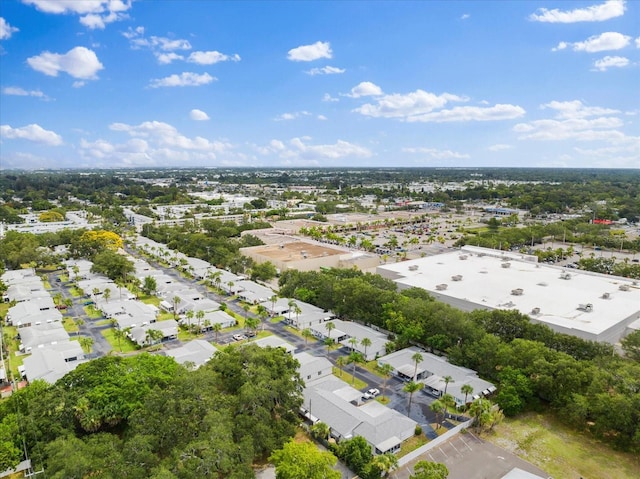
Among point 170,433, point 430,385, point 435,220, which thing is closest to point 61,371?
point 170,433

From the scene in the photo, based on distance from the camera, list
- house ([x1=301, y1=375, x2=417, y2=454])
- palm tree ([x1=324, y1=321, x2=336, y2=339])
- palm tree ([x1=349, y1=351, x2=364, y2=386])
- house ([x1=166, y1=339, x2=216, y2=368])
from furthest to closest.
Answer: palm tree ([x1=324, y1=321, x2=336, y2=339]) < house ([x1=166, y1=339, x2=216, y2=368]) < palm tree ([x1=349, y1=351, x2=364, y2=386]) < house ([x1=301, y1=375, x2=417, y2=454])

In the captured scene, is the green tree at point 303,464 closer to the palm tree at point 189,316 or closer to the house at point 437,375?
the house at point 437,375

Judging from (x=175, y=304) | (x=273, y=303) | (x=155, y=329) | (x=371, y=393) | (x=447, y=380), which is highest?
(x=447, y=380)

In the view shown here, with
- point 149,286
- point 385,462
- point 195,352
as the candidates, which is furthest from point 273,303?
point 385,462

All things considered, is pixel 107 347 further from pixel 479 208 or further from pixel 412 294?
pixel 479 208

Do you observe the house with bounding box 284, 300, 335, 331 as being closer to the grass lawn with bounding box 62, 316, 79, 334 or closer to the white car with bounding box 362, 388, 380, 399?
the white car with bounding box 362, 388, 380, 399

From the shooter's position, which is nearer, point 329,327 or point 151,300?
point 329,327

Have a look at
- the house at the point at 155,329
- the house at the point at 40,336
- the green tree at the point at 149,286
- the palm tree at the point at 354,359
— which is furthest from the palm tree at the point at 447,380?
the green tree at the point at 149,286

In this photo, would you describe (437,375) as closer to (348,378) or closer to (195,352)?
(348,378)

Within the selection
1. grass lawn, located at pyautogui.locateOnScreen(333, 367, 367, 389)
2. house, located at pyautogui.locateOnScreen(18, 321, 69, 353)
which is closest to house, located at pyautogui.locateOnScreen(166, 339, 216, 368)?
grass lawn, located at pyautogui.locateOnScreen(333, 367, 367, 389)
